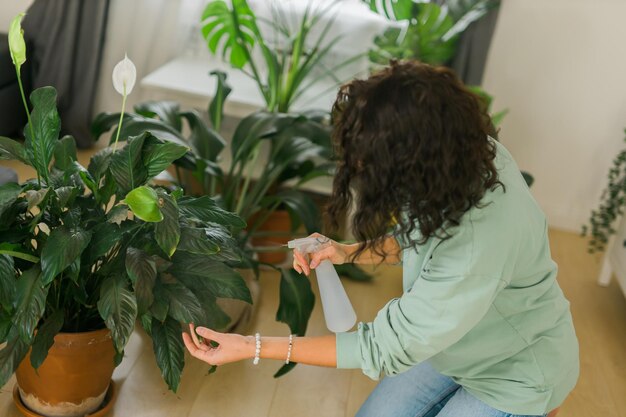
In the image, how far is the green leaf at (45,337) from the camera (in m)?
1.72

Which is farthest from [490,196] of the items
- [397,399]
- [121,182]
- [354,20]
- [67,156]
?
[354,20]

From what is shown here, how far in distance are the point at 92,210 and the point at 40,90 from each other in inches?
10.9

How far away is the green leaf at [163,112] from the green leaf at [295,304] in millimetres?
619

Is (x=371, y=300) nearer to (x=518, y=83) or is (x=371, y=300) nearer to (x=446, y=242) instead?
(x=518, y=83)

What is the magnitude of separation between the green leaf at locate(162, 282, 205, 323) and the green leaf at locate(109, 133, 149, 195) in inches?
9.0

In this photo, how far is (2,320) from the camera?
1.69 meters

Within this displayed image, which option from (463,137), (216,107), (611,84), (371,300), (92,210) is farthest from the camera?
(611,84)

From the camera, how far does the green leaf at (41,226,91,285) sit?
5.30 feet

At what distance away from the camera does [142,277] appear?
1.69 metres

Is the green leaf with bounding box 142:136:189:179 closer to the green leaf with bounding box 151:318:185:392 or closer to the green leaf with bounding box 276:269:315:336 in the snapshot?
the green leaf with bounding box 151:318:185:392

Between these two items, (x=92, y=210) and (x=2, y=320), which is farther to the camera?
(x=92, y=210)

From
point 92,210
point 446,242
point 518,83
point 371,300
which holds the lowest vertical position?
point 371,300

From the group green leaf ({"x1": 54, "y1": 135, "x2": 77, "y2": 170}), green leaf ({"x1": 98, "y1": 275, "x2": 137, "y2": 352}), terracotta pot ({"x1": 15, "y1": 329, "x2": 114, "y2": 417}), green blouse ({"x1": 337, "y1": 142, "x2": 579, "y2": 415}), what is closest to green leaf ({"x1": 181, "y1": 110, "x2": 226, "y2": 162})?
green leaf ({"x1": 54, "y1": 135, "x2": 77, "y2": 170})

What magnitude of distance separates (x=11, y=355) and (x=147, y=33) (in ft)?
7.36
